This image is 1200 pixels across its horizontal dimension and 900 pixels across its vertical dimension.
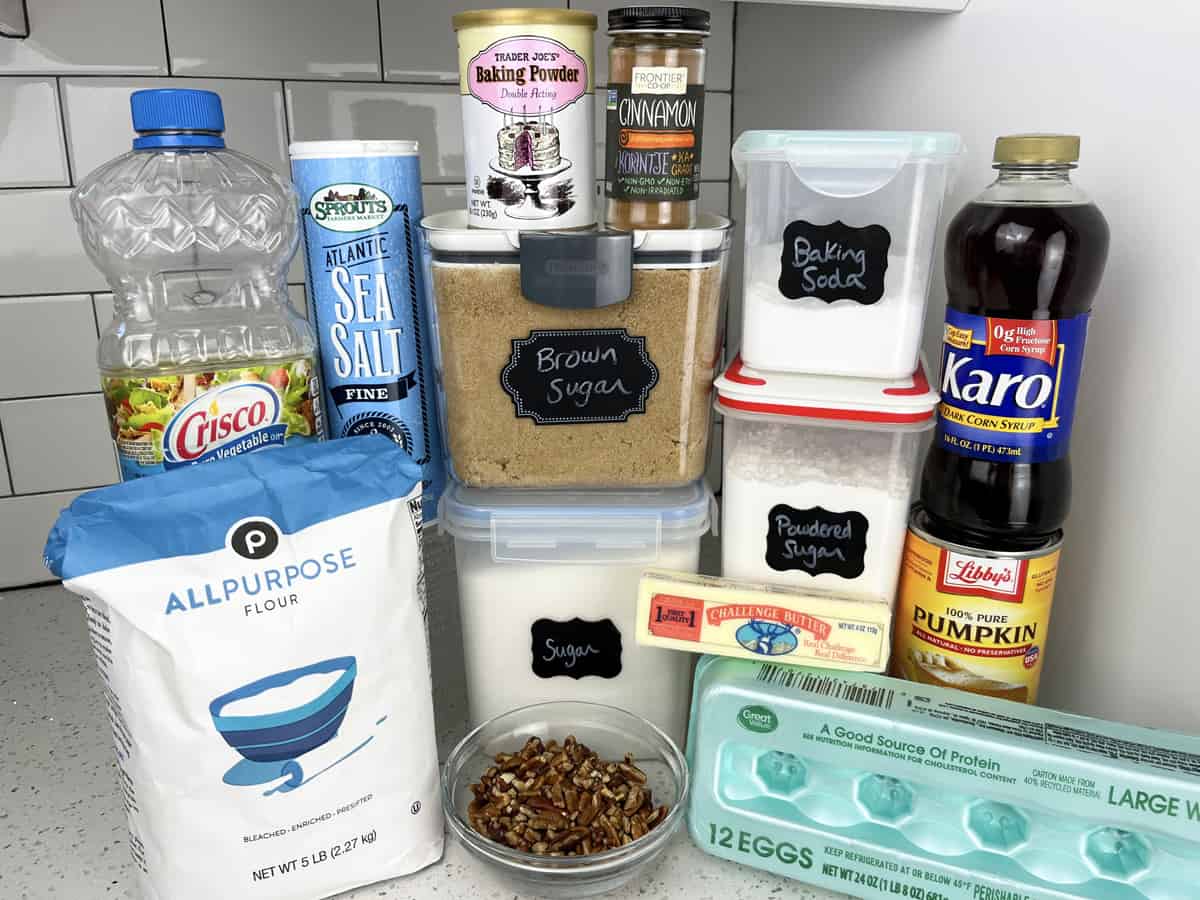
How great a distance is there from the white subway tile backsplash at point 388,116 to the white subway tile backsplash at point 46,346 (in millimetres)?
329

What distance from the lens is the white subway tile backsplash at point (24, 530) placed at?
1090mm

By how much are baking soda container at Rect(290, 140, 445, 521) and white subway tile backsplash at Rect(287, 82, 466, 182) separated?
34 centimetres

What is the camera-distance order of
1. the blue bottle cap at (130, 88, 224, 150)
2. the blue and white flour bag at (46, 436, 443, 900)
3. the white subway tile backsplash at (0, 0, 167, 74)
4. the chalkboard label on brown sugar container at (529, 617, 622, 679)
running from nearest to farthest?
the blue and white flour bag at (46, 436, 443, 900) < the blue bottle cap at (130, 88, 224, 150) < the chalkboard label on brown sugar container at (529, 617, 622, 679) < the white subway tile backsplash at (0, 0, 167, 74)

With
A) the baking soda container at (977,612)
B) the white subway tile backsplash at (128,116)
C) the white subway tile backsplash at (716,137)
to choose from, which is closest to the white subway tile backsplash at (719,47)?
the white subway tile backsplash at (716,137)

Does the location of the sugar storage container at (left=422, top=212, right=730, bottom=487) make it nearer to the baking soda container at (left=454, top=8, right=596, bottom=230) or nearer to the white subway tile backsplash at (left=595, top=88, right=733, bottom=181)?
the baking soda container at (left=454, top=8, right=596, bottom=230)

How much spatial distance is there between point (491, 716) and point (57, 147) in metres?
0.77

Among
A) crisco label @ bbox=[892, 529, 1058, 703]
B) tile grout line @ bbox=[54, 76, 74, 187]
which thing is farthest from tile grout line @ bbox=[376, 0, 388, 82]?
crisco label @ bbox=[892, 529, 1058, 703]

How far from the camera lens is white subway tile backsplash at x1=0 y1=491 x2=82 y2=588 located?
42.9 inches

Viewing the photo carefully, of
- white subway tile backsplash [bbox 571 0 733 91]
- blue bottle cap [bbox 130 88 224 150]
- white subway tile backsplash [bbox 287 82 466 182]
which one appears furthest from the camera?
white subway tile backsplash [bbox 571 0 733 91]

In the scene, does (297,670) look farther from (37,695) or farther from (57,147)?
(57,147)

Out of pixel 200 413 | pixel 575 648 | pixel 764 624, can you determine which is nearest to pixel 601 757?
pixel 575 648

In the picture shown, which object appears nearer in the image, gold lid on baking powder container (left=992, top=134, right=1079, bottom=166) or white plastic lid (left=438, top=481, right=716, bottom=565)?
gold lid on baking powder container (left=992, top=134, right=1079, bottom=166)

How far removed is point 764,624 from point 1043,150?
1.30 ft

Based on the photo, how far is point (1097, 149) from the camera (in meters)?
0.72
